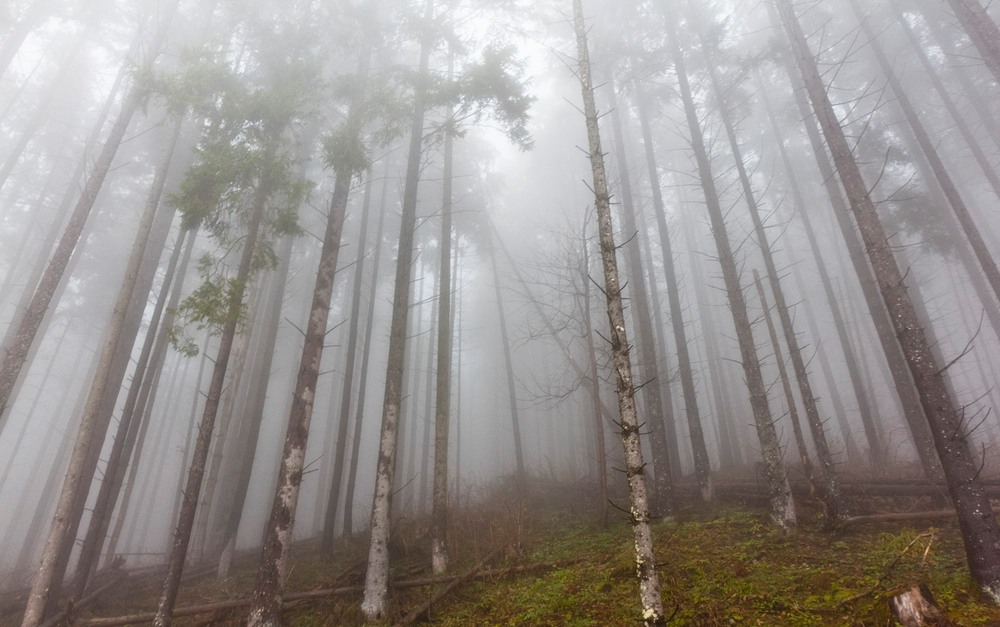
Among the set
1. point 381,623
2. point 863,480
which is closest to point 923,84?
point 863,480

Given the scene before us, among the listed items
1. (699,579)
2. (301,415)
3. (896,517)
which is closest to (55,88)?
A: (301,415)

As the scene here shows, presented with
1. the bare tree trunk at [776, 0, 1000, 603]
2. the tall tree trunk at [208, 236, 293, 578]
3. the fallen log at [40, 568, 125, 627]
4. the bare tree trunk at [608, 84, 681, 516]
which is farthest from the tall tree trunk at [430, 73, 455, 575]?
the bare tree trunk at [776, 0, 1000, 603]

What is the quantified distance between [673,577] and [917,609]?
2.77 m

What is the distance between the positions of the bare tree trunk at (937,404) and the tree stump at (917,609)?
111cm

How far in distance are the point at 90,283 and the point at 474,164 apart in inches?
791

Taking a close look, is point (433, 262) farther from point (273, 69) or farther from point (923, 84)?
point (923, 84)

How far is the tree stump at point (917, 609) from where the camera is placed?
157 inches

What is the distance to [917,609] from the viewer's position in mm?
4051

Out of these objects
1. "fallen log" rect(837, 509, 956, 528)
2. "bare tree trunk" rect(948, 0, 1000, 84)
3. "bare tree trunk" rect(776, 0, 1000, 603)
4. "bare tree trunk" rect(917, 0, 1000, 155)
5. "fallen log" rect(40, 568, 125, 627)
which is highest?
"bare tree trunk" rect(917, 0, 1000, 155)

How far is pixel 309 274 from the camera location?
2178 cm

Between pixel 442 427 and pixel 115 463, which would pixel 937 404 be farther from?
pixel 115 463

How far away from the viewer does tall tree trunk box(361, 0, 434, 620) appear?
23.8 feet

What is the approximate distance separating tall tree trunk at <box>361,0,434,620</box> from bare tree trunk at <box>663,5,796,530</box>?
7.02 meters

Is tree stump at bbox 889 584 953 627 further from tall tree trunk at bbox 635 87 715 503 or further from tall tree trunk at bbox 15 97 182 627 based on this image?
tall tree trunk at bbox 15 97 182 627
